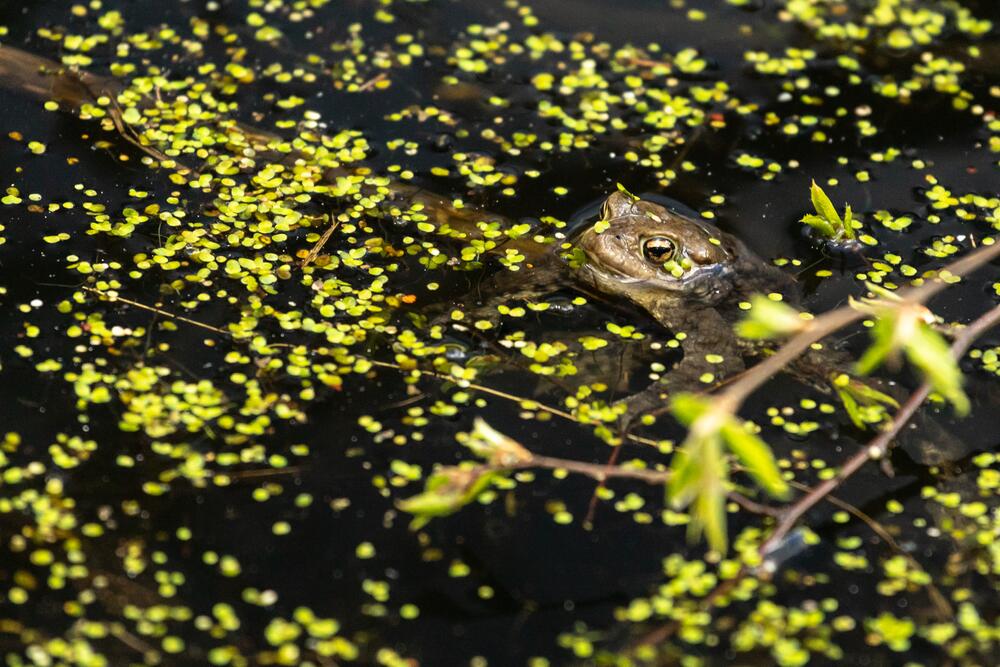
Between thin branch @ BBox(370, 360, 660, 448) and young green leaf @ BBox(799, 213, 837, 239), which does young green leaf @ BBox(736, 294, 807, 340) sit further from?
young green leaf @ BBox(799, 213, 837, 239)

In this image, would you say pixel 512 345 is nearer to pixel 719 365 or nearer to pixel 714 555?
pixel 719 365

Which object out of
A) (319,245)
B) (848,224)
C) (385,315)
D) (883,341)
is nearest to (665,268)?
(848,224)

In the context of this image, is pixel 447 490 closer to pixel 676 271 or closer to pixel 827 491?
pixel 827 491

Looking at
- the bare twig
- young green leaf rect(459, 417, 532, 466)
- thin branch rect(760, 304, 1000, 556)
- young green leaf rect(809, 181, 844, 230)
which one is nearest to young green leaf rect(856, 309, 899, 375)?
thin branch rect(760, 304, 1000, 556)

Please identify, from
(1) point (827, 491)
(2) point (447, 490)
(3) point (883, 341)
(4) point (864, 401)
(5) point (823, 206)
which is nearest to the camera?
(3) point (883, 341)

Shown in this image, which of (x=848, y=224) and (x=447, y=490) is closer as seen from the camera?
(x=447, y=490)

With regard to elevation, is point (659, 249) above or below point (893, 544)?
above

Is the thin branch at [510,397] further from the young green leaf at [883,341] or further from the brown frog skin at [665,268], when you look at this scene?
the young green leaf at [883,341]
